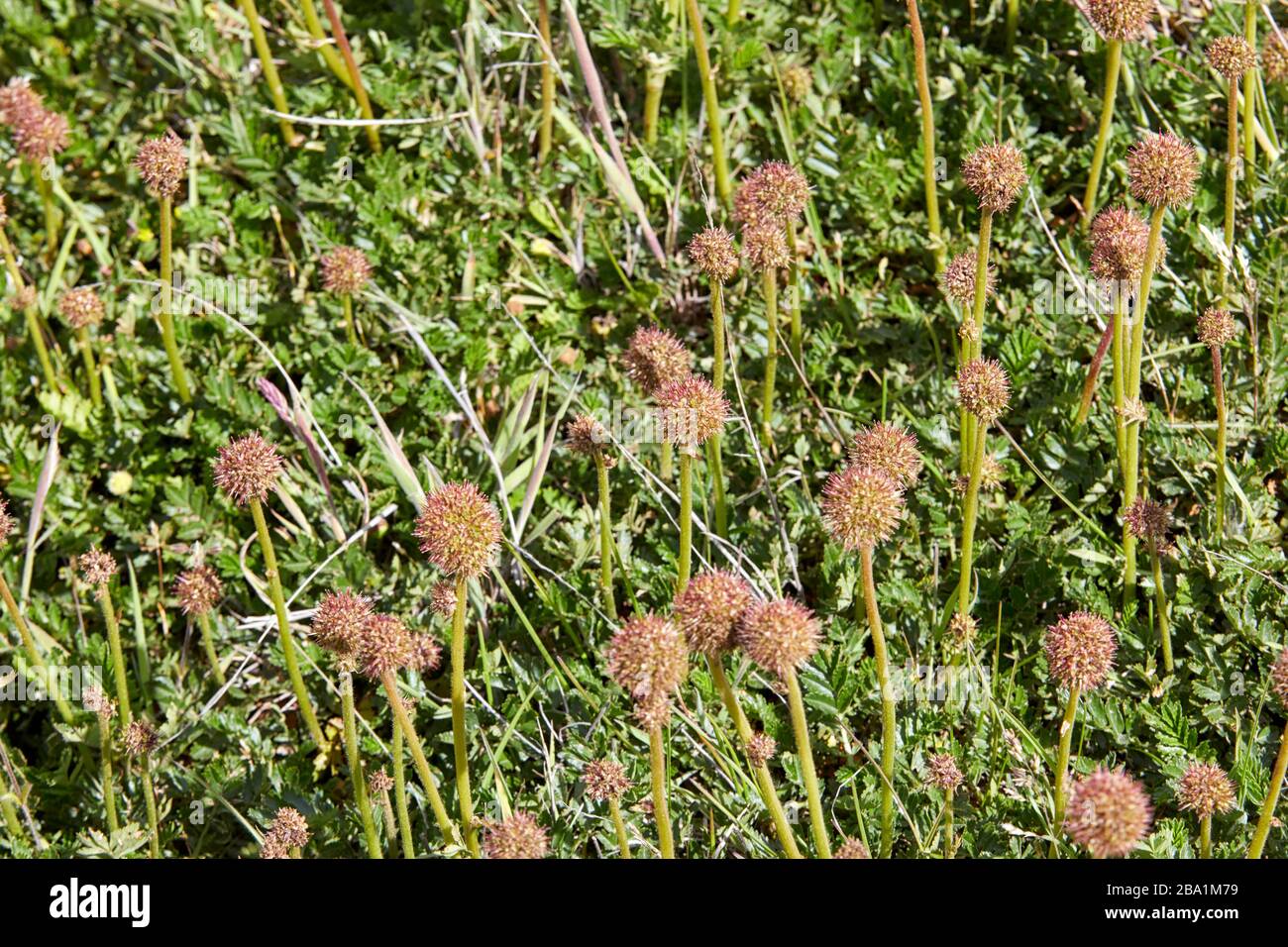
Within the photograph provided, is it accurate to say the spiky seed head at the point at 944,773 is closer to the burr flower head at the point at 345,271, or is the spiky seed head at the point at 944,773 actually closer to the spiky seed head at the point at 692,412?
the spiky seed head at the point at 692,412

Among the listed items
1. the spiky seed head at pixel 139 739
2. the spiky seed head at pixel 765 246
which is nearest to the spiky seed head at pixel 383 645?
the spiky seed head at pixel 139 739

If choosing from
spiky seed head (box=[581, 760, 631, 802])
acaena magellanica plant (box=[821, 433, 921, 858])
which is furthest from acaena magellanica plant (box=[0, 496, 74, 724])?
acaena magellanica plant (box=[821, 433, 921, 858])

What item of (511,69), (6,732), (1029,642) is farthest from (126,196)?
(1029,642)

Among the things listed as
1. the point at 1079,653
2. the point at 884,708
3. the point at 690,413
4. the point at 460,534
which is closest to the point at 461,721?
the point at 460,534

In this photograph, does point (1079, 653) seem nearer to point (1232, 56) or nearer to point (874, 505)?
point (874, 505)
